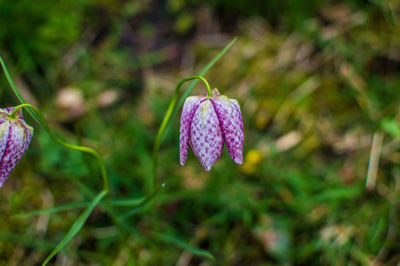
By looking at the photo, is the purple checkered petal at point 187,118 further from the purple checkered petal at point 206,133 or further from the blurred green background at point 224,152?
the blurred green background at point 224,152

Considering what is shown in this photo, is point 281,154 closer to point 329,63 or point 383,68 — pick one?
point 329,63

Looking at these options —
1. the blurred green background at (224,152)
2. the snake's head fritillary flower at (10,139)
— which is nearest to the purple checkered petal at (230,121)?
the blurred green background at (224,152)

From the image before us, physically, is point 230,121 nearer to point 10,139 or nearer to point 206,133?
point 206,133

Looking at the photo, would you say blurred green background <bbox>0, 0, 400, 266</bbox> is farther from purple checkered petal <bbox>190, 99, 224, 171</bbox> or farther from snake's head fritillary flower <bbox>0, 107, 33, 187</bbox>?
purple checkered petal <bbox>190, 99, 224, 171</bbox>

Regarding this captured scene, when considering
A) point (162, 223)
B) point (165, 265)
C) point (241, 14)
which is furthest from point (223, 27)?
point (165, 265)

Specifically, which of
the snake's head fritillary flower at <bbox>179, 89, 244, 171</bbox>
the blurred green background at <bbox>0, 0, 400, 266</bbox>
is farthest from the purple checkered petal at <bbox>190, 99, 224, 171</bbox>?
the blurred green background at <bbox>0, 0, 400, 266</bbox>

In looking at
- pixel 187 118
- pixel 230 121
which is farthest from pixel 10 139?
pixel 230 121
